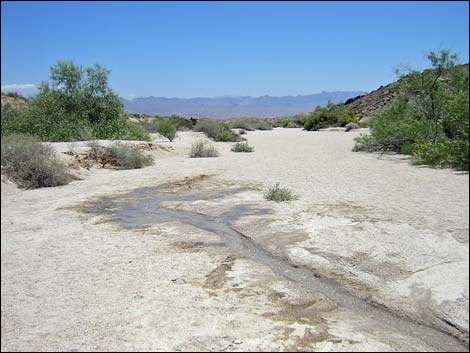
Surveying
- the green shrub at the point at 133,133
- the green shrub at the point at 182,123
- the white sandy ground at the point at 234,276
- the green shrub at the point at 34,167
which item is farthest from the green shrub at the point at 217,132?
the white sandy ground at the point at 234,276

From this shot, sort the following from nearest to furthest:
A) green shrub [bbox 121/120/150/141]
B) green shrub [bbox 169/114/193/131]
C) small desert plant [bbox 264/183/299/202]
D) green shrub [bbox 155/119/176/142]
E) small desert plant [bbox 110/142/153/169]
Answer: small desert plant [bbox 264/183/299/202], small desert plant [bbox 110/142/153/169], green shrub [bbox 121/120/150/141], green shrub [bbox 155/119/176/142], green shrub [bbox 169/114/193/131]

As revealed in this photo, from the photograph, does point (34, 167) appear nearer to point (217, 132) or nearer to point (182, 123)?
point (217, 132)

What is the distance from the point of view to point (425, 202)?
609cm

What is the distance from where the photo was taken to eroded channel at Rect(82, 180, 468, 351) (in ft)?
12.5

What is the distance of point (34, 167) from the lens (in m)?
→ 10.3

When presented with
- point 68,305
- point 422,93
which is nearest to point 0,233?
point 68,305

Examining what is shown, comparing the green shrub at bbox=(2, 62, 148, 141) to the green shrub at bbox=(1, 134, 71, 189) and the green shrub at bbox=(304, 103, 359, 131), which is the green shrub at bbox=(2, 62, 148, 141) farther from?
the green shrub at bbox=(304, 103, 359, 131)

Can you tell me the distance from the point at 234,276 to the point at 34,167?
698cm

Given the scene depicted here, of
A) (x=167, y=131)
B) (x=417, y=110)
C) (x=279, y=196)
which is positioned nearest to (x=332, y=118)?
(x=167, y=131)

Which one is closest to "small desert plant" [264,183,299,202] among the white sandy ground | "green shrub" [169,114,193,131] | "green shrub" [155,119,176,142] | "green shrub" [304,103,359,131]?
the white sandy ground

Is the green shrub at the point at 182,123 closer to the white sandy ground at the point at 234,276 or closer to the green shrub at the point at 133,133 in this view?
the green shrub at the point at 133,133

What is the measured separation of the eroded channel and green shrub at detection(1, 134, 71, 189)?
5.51 ft

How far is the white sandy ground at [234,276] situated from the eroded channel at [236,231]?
0.12 metres

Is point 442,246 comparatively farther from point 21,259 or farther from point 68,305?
point 21,259
